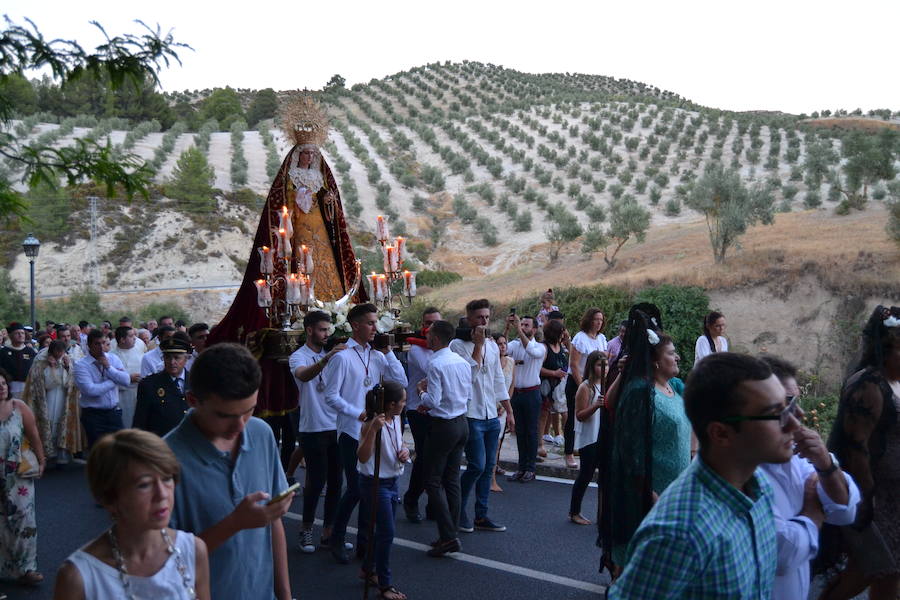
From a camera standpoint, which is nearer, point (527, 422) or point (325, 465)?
point (325, 465)

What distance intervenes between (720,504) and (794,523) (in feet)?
2.78

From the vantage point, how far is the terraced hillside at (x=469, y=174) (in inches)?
1641

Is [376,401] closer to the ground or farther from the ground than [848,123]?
closer to the ground

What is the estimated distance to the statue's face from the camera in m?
10.7

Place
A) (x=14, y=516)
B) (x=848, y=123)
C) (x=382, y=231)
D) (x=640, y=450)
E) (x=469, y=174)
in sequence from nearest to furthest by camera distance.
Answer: (x=640, y=450) → (x=14, y=516) → (x=382, y=231) → (x=469, y=174) → (x=848, y=123)

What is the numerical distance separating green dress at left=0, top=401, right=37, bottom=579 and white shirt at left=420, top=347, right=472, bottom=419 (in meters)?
3.21

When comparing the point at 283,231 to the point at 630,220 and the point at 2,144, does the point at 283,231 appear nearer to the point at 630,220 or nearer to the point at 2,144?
the point at 2,144

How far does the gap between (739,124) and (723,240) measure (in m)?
41.9

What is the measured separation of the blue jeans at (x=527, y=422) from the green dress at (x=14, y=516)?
519 centimetres

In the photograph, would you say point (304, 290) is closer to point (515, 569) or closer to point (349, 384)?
point (349, 384)

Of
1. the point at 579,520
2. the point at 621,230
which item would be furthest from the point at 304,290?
the point at 621,230

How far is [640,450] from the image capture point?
4.66 meters

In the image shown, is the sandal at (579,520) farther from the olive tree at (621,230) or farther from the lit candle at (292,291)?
the olive tree at (621,230)

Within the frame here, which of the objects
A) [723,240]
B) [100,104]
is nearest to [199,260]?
[723,240]
